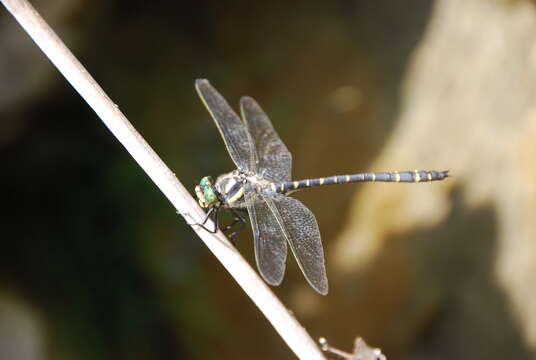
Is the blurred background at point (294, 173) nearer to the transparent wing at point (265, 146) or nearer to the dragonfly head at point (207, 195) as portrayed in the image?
the transparent wing at point (265, 146)

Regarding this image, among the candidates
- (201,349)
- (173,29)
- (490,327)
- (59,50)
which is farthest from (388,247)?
(59,50)

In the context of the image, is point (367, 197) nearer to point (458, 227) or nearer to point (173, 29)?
point (458, 227)

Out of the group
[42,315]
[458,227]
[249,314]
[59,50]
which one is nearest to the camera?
[59,50]

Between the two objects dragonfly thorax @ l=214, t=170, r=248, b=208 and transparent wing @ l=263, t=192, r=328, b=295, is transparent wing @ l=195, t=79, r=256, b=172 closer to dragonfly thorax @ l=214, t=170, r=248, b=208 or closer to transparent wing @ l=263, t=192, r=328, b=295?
dragonfly thorax @ l=214, t=170, r=248, b=208

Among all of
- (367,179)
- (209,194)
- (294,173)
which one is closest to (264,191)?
(209,194)

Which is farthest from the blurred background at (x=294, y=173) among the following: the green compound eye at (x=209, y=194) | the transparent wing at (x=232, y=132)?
the green compound eye at (x=209, y=194)

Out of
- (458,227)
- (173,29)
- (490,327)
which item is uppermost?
(173,29)

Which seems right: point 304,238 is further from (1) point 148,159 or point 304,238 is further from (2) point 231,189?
(1) point 148,159

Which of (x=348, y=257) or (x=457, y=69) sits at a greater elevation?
(x=457, y=69)
